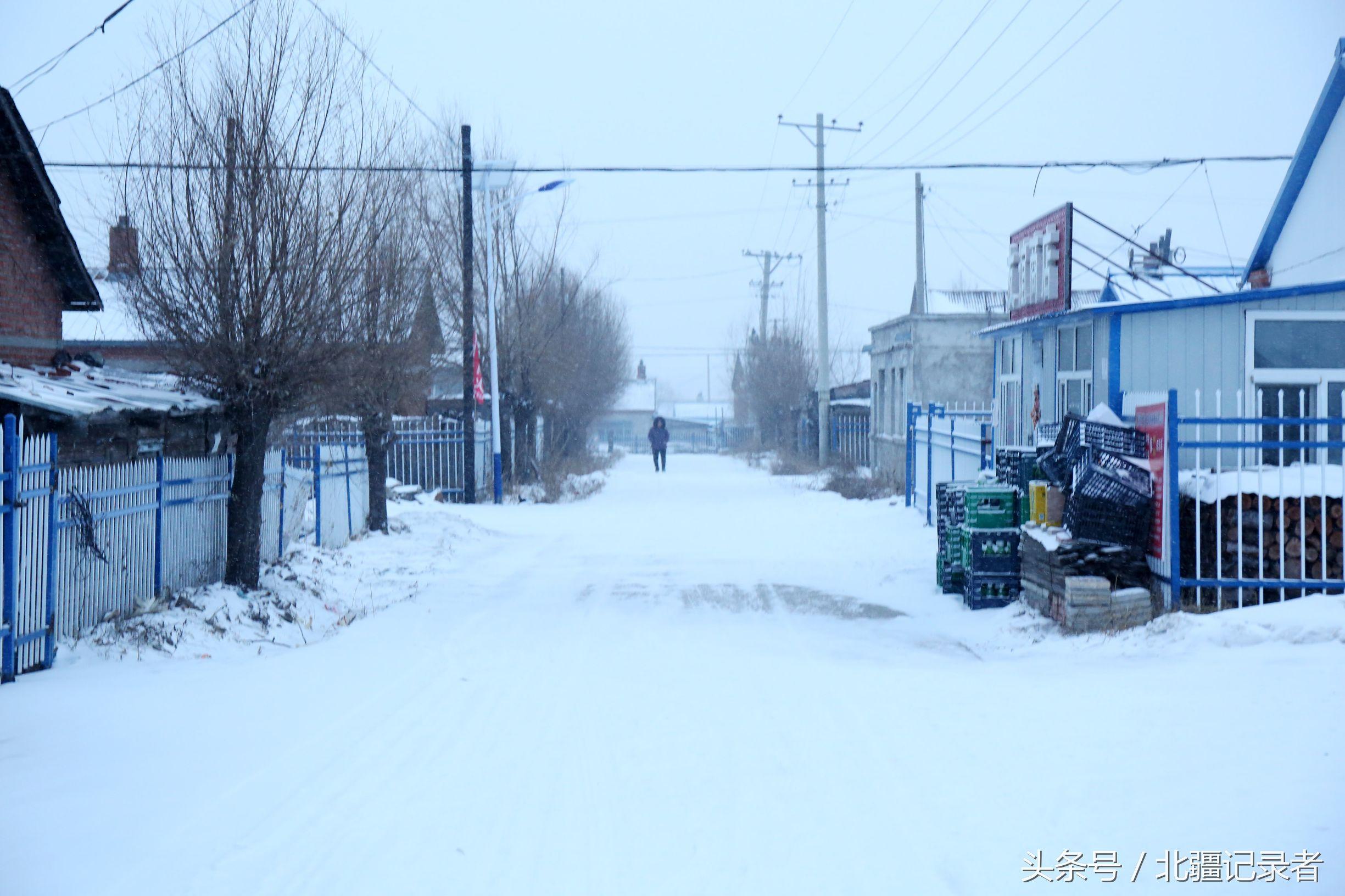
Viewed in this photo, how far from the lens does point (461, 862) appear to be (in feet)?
14.6

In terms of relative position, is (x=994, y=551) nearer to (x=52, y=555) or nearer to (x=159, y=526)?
(x=159, y=526)

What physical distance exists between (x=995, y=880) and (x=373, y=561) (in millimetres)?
11117

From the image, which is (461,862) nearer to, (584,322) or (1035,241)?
(1035,241)

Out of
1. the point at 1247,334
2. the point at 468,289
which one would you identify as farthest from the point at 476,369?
the point at 1247,334

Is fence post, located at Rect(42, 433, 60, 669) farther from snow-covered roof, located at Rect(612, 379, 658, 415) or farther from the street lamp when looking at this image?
snow-covered roof, located at Rect(612, 379, 658, 415)

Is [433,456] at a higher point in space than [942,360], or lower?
lower

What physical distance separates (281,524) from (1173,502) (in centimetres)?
922

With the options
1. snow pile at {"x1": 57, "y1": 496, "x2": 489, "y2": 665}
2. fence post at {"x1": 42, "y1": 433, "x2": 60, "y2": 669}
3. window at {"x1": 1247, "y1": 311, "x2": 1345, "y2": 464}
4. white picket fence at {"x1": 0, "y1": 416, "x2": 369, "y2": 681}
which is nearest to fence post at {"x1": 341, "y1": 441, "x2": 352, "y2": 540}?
snow pile at {"x1": 57, "y1": 496, "x2": 489, "y2": 665}

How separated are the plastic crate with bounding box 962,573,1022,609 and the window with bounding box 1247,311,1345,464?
333 centimetres

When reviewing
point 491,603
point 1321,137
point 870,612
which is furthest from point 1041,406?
point 491,603

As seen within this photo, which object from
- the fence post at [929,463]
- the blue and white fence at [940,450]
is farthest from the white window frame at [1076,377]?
the fence post at [929,463]

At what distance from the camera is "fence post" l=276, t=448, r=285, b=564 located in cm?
1271

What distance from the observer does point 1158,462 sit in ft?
28.8

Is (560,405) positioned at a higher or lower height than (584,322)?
lower
